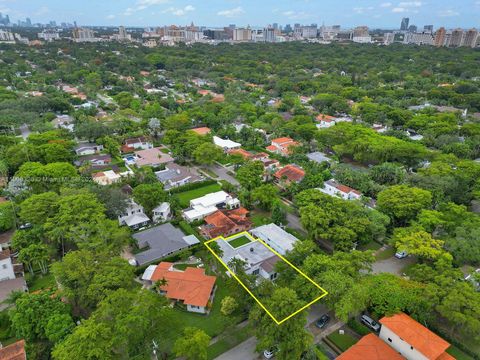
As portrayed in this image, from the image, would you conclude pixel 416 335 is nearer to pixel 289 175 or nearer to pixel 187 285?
pixel 187 285

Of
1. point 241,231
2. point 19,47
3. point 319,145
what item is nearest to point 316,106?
point 319,145

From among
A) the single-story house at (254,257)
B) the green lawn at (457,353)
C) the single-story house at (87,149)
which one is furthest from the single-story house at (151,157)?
the green lawn at (457,353)

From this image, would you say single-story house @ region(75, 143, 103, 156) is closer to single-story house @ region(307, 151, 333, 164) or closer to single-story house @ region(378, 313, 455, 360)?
single-story house @ region(307, 151, 333, 164)

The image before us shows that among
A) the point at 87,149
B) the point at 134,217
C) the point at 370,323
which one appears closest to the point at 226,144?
the point at 87,149

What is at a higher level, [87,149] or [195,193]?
[87,149]

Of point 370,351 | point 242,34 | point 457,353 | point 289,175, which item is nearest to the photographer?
point 370,351

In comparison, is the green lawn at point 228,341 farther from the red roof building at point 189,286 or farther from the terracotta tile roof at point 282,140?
the terracotta tile roof at point 282,140

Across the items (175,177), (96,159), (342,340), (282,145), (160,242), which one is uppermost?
(282,145)

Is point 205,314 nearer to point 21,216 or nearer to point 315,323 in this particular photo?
point 315,323
